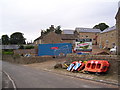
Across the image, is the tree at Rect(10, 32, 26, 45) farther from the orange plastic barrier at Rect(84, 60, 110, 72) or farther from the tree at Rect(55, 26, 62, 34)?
the orange plastic barrier at Rect(84, 60, 110, 72)

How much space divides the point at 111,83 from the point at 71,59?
9.52m

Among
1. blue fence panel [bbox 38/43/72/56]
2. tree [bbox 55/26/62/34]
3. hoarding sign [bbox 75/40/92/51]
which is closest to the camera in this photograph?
hoarding sign [bbox 75/40/92/51]

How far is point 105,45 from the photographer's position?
47969 mm

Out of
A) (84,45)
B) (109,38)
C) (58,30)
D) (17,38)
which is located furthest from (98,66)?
(17,38)

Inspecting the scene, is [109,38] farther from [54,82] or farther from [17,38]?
[17,38]

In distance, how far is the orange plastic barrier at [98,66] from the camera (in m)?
12.9

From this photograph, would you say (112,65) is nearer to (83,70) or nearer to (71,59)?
(83,70)

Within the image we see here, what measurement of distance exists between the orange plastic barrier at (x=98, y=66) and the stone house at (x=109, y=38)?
3077cm

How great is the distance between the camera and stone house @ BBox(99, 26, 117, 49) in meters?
43.9

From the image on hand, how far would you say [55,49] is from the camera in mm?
29703

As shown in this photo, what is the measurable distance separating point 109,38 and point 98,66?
35.0 m

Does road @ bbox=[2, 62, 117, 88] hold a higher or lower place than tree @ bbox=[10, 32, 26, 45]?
lower

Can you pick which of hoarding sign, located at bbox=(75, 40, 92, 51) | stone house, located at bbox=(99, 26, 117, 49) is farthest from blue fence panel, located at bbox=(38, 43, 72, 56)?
stone house, located at bbox=(99, 26, 117, 49)

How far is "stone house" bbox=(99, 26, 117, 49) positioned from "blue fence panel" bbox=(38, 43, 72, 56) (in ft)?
64.8
